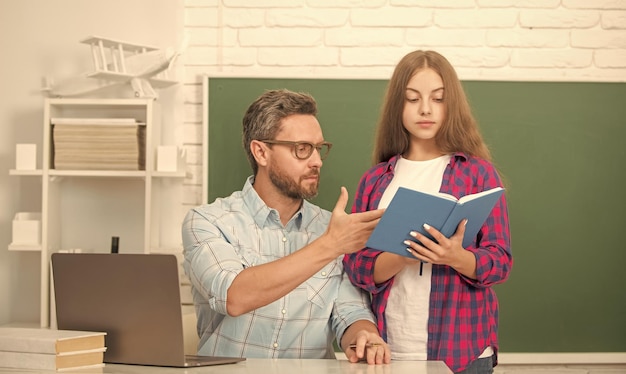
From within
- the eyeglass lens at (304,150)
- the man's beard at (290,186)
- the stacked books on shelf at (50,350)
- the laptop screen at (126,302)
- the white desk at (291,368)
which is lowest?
the white desk at (291,368)

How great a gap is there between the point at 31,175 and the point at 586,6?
2315mm

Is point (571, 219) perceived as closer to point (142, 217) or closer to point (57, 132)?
point (142, 217)

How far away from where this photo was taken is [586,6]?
3.22m

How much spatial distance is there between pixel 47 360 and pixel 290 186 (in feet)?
2.77

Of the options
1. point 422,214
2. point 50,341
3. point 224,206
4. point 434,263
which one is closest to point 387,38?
point 224,206

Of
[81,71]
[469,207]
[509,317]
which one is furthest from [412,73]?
[81,71]

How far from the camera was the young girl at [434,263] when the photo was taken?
1.99m

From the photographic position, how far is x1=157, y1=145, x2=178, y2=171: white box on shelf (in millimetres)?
2971

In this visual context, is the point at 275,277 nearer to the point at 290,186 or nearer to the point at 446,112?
the point at 290,186

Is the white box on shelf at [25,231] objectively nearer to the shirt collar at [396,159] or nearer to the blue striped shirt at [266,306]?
the blue striped shirt at [266,306]

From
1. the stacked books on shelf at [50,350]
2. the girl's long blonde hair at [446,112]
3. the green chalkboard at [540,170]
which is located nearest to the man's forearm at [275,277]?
the stacked books on shelf at [50,350]

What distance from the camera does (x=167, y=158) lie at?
9.75ft

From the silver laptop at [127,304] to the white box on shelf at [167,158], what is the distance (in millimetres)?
1247

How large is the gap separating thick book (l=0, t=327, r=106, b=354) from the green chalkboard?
1470 millimetres
